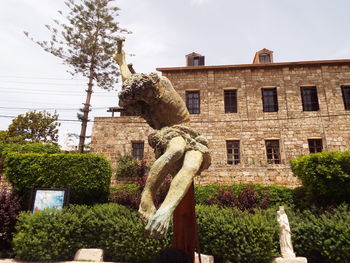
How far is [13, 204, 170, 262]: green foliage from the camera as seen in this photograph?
661 centimetres

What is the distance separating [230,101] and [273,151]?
486 cm

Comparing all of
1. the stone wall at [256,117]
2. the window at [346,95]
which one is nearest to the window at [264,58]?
the stone wall at [256,117]

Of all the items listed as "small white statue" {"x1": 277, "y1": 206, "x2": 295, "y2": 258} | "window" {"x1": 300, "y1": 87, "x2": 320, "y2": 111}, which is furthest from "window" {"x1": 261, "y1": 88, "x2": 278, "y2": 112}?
"small white statue" {"x1": 277, "y1": 206, "x2": 295, "y2": 258}

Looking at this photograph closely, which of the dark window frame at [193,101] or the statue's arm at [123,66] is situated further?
the dark window frame at [193,101]

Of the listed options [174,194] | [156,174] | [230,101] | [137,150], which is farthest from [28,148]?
[174,194]

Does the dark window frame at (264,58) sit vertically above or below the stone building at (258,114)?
above

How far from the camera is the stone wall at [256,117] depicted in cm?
1633

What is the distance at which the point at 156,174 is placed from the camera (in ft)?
5.94

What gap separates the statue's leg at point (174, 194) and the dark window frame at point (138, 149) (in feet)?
48.9

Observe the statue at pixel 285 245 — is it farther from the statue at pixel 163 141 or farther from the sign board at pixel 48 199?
the sign board at pixel 48 199

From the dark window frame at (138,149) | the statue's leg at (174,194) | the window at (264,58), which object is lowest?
the statue's leg at (174,194)

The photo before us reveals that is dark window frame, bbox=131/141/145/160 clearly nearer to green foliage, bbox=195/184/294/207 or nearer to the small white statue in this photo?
green foliage, bbox=195/184/294/207

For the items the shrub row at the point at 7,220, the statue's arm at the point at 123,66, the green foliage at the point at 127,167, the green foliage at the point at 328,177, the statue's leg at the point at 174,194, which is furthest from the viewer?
the green foliage at the point at 127,167

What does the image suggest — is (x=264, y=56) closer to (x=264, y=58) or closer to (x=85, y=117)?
(x=264, y=58)
